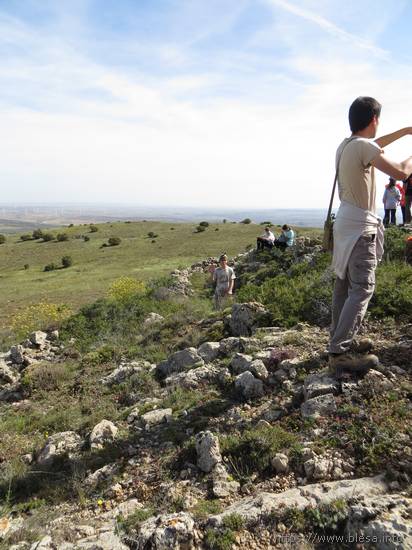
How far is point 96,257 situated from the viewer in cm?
3191

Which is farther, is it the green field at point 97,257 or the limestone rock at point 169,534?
the green field at point 97,257

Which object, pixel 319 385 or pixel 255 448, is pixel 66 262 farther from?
pixel 255 448

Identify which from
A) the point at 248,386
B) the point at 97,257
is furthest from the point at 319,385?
the point at 97,257

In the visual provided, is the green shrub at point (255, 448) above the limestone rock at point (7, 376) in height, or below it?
above

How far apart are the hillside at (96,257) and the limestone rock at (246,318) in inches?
391

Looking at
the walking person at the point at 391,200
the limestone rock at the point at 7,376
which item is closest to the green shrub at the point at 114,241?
the walking person at the point at 391,200

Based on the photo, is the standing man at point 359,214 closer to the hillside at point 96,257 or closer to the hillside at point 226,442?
the hillside at point 226,442

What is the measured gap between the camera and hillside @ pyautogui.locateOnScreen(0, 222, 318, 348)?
21.3 m

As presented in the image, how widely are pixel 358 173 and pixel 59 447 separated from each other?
446 centimetres

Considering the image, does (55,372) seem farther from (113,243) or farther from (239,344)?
(113,243)

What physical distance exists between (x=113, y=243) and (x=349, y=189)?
3302cm

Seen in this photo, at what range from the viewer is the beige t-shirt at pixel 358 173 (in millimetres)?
3871

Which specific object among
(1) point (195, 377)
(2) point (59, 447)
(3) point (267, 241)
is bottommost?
(2) point (59, 447)

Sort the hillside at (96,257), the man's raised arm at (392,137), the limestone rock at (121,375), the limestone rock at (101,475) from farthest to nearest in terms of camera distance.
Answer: the hillside at (96,257), the limestone rock at (121,375), the limestone rock at (101,475), the man's raised arm at (392,137)
